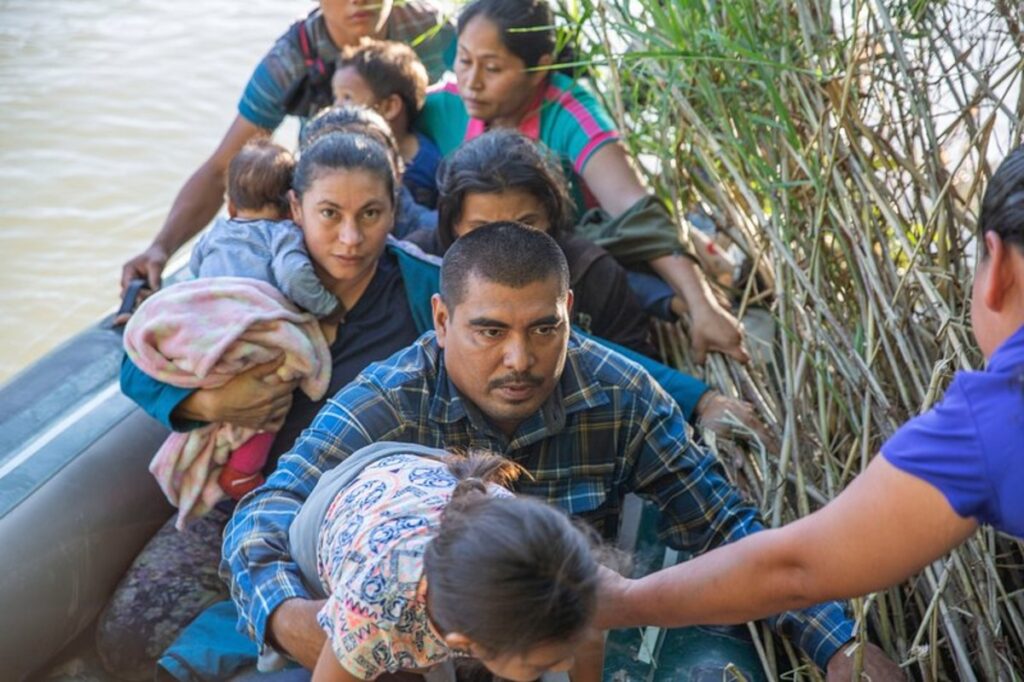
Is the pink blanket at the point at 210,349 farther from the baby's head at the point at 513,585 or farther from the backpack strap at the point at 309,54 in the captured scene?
the backpack strap at the point at 309,54

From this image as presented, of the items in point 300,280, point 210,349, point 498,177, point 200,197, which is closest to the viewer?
point 210,349

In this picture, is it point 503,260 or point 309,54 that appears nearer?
point 503,260

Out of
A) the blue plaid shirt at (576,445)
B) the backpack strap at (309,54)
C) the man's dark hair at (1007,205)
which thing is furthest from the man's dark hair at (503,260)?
the backpack strap at (309,54)

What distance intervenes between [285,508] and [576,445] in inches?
17.8

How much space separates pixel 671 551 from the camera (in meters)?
2.38

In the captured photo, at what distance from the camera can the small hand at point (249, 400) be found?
2.31 m

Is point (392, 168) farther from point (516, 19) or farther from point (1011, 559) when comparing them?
point (1011, 559)

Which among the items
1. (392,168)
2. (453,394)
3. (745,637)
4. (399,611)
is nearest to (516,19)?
(392,168)

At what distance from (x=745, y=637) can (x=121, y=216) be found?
3783 mm

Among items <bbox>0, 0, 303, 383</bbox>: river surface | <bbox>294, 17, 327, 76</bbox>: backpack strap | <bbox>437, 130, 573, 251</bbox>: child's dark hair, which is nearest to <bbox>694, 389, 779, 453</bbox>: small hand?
<bbox>437, 130, 573, 251</bbox>: child's dark hair

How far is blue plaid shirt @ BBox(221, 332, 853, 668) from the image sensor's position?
6.47 feet

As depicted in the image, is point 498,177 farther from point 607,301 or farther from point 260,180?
point 260,180

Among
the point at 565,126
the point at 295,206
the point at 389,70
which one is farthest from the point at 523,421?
the point at 389,70

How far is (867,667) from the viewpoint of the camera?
1.90 m
